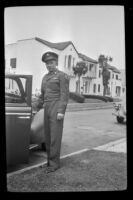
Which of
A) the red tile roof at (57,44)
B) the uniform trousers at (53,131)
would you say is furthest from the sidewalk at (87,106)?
the red tile roof at (57,44)

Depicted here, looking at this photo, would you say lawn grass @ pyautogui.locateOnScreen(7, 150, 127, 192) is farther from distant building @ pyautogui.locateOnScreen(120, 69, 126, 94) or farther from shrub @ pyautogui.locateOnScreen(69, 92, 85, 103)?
distant building @ pyautogui.locateOnScreen(120, 69, 126, 94)

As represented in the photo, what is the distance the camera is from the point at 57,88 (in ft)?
17.3

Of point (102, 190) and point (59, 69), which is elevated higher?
point (59, 69)

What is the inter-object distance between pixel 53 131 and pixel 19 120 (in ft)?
1.03

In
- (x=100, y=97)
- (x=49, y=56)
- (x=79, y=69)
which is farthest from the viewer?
(x=100, y=97)

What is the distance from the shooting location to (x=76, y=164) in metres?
5.31

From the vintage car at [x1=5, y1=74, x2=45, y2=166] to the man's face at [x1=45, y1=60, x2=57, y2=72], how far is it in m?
0.18

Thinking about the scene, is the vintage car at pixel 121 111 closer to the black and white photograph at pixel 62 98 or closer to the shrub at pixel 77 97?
the black and white photograph at pixel 62 98

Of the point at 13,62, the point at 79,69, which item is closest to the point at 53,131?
the point at 79,69

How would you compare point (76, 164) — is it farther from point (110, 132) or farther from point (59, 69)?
point (59, 69)

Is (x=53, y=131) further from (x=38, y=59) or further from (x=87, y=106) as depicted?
(x=38, y=59)

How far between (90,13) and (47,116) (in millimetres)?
969

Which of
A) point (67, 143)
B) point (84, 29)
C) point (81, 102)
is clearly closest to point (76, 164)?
point (67, 143)

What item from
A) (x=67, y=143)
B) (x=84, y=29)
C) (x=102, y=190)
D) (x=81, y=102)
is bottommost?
(x=102, y=190)
